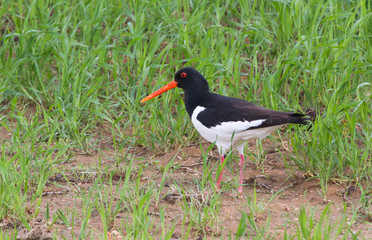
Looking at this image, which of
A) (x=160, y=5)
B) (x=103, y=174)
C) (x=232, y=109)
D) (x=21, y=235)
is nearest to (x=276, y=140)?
(x=232, y=109)

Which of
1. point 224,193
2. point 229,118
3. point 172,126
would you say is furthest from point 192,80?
point 224,193

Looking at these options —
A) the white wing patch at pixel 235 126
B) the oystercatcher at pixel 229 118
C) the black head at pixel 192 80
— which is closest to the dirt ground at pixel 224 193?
the oystercatcher at pixel 229 118

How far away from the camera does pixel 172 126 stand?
5.50 m

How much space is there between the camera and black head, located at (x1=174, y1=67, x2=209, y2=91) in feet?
17.1

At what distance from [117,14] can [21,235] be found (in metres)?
3.27

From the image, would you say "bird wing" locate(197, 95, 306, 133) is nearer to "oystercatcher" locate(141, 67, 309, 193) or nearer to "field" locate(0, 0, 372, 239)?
"oystercatcher" locate(141, 67, 309, 193)

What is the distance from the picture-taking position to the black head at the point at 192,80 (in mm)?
5207

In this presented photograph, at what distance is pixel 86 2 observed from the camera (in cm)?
674

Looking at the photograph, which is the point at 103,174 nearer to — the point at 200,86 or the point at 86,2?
the point at 200,86

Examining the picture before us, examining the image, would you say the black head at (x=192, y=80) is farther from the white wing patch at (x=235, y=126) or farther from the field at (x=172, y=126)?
the white wing patch at (x=235, y=126)

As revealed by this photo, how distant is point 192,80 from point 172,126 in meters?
0.48

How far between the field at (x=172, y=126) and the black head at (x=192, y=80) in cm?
32

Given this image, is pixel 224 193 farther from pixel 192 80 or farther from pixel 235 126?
pixel 192 80

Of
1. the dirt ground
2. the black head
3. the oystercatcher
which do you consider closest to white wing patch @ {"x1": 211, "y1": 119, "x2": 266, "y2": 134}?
the oystercatcher
